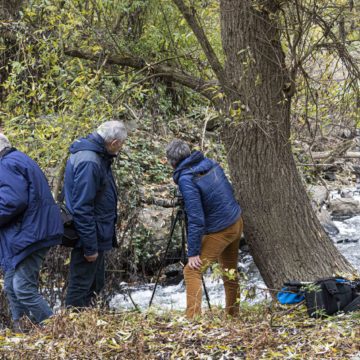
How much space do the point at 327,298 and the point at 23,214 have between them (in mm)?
2272

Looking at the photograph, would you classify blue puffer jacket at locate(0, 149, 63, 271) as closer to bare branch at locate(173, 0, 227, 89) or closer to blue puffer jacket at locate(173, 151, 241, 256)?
blue puffer jacket at locate(173, 151, 241, 256)

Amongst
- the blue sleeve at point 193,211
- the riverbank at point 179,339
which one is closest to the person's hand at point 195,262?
the blue sleeve at point 193,211

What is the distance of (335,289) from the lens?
13.8 feet

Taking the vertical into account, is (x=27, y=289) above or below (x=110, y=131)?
below

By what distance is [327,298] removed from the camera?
424 cm

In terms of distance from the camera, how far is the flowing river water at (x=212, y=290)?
246 inches

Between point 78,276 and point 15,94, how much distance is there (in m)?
2.04

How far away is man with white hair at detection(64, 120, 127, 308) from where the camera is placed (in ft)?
15.6

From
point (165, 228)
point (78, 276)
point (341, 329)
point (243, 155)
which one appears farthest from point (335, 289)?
point (165, 228)

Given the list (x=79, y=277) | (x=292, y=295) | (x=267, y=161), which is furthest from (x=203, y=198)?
(x=79, y=277)

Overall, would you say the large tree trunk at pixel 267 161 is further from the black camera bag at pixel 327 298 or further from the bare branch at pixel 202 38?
the black camera bag at pixel 327 298

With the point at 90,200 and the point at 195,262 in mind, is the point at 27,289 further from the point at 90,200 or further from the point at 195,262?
the point at 195,262

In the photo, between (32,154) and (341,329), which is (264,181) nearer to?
(341,329)

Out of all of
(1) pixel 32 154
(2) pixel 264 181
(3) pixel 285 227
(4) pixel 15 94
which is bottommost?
(3) pixel 285 227
